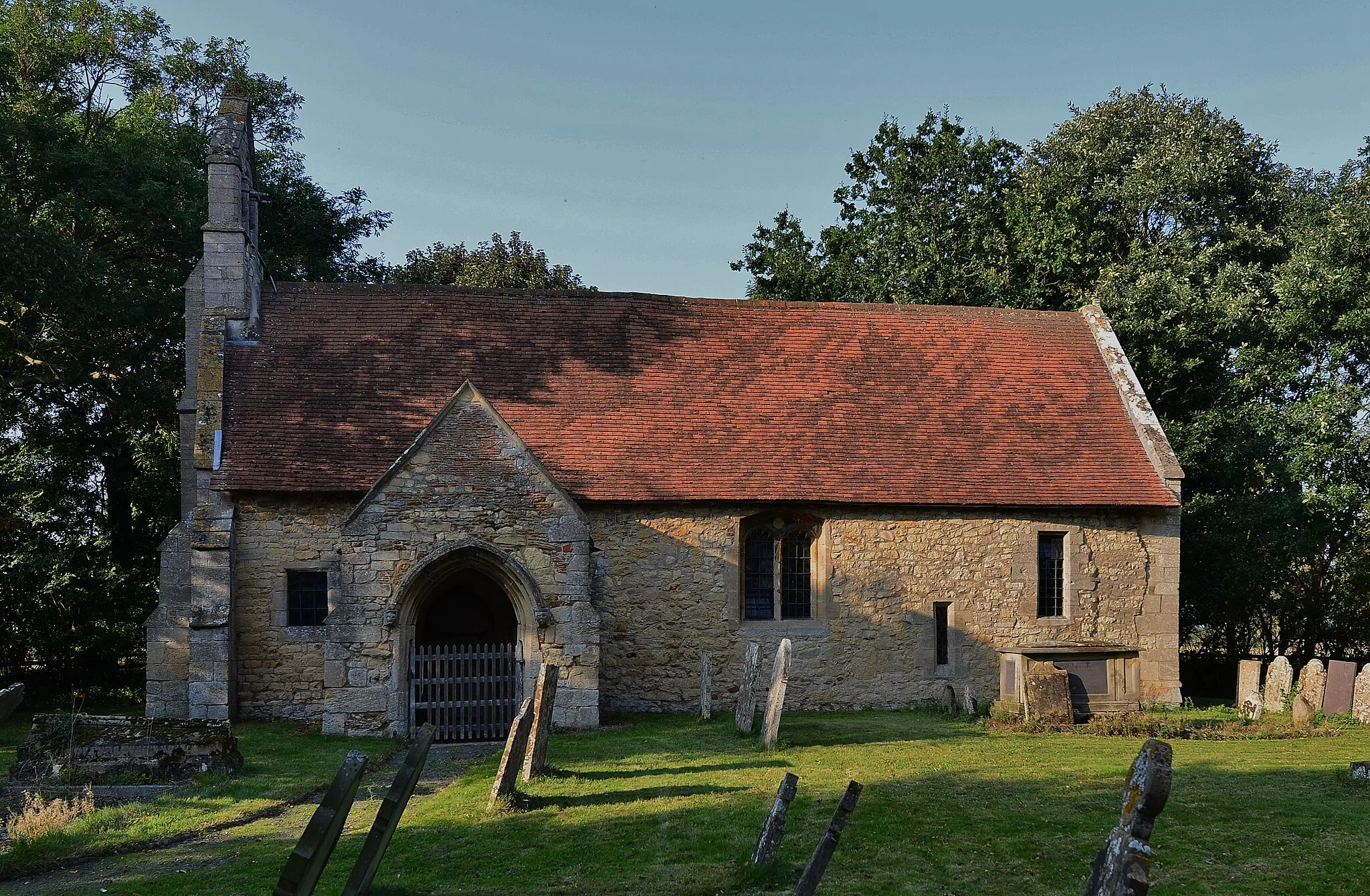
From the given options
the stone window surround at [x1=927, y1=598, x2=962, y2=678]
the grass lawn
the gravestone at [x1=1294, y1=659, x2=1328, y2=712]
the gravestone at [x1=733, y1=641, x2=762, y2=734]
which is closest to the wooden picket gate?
the grass lawn

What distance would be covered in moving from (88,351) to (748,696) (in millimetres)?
18780

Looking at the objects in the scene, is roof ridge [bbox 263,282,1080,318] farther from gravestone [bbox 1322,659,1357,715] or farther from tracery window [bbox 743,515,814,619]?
gravestone [bbox 1322,659,1357,715]

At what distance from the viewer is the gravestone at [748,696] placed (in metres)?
17.7

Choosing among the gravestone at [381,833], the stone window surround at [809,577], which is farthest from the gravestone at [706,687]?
the gravestone at [381,833]

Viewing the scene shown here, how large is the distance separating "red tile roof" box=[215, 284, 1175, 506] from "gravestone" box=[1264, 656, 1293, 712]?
13.0ft

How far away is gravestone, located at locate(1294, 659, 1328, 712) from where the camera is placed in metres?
20.1

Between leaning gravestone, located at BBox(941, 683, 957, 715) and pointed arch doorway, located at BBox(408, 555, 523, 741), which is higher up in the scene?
pointed arch doorway, located at BBox(408, 555, 523, 741)

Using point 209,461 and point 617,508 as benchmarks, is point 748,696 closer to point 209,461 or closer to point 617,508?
point 617,508

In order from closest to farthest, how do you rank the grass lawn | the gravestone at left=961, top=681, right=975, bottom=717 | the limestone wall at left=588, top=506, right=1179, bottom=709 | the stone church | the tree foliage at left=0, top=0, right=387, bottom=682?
the grass lawn
the stone church
the gravestone at left=961, top=681, right=975, bottom=717
the limestone wall at left=588, top=506, right=1179, bottom=709
the tree foliage at left=0, top=0, right=387, bottom=682

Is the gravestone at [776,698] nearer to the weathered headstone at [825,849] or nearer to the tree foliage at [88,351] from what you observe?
the weathered headstone at [825,849]

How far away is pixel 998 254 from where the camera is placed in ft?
104

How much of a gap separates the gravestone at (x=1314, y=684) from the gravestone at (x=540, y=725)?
542 inches

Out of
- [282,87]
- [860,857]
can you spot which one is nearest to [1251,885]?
[860,857]

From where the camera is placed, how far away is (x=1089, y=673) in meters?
20.7
